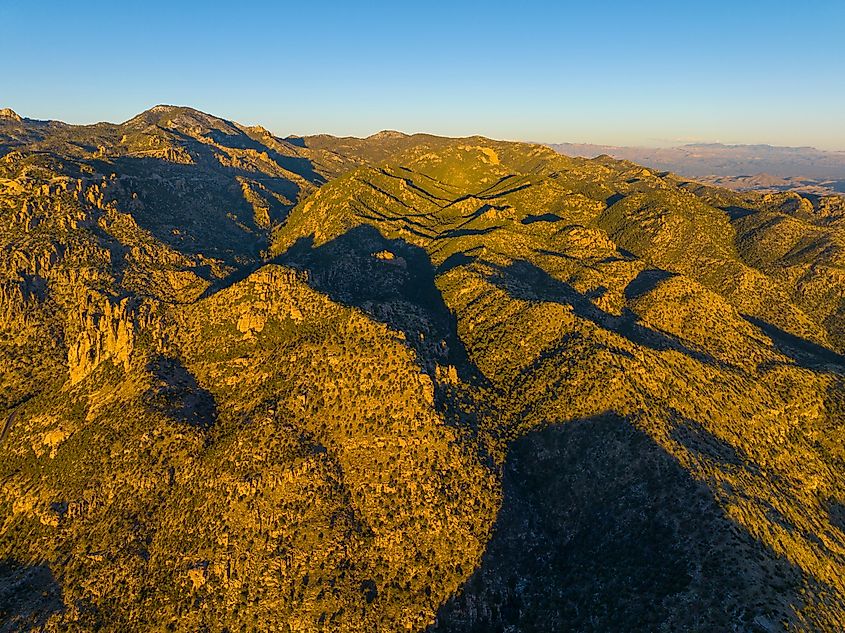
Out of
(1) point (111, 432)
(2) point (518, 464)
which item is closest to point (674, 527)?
(2) point (518, 464)

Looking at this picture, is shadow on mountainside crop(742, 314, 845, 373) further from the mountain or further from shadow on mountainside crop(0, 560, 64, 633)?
shadow on mountainside crop(0, 560, 64, 633)

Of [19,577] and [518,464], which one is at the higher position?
[518,464]

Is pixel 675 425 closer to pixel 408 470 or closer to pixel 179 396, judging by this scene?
pixel 408 470

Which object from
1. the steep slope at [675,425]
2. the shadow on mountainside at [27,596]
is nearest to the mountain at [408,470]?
the shadow on mountainside at [27,596]

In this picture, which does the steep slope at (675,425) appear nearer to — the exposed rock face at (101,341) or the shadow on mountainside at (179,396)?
the shadow on mountainside at (179,396)

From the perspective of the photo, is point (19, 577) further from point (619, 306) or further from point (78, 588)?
point (619, 306)
